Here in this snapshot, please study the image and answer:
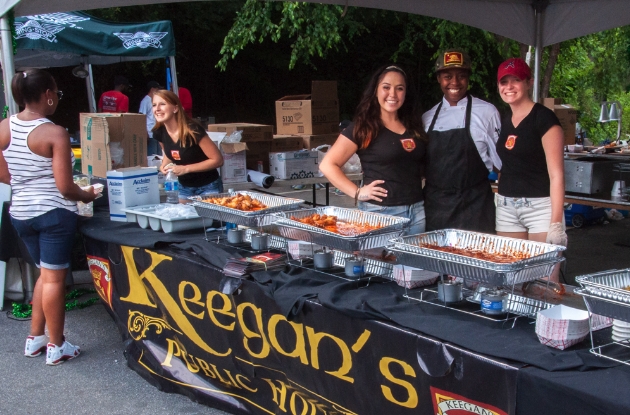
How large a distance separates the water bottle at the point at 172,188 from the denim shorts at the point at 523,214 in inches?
76.6

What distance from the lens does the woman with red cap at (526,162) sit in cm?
270

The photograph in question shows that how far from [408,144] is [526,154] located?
1.67 feet

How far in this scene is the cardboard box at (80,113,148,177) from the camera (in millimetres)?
4539

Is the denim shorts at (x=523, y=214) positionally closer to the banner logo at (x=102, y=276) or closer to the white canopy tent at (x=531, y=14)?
the white canopy tent at (x=531, y=14)

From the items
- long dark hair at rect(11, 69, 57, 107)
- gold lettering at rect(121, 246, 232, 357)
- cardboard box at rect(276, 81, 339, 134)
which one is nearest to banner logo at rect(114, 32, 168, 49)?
cardboard box at rect(276, 81, 339, 134)

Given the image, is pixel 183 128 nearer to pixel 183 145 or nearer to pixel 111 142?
pixel 183 145

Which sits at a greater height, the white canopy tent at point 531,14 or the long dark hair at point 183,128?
the white canopy tent at point 531,14

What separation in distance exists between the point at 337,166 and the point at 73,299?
289 centimetres

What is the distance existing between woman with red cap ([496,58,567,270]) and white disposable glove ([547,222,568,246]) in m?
0.23

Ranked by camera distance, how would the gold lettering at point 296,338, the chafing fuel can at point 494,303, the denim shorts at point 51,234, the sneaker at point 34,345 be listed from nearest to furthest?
the chafing fuel can at point 494,303, the gold lettering at point 296,338, the denim shorts at point 51,234, the sneaker at point 34,345

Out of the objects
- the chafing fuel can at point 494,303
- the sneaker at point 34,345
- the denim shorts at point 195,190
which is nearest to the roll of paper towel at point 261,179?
the denim shorts at point 195,190

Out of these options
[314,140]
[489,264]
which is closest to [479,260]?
[489,264]

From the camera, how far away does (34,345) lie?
151 inches

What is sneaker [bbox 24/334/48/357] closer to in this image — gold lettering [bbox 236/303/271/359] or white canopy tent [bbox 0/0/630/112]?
gold lettering [bbox 236/303/271/359]
